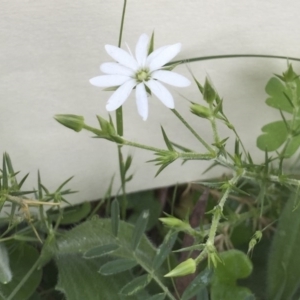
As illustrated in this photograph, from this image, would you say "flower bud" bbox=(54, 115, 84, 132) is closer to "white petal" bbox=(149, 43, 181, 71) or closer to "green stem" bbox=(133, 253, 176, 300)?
"white petal" bbox=(149, 43, 181, 71)

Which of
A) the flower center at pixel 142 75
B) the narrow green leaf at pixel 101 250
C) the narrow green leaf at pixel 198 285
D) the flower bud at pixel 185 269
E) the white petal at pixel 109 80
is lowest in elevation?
the narrow green leaf at pixel 198 285

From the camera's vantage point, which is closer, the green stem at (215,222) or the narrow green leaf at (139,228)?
the green stem at (215,222)

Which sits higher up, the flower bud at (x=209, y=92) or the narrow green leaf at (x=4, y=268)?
the flower bud at (x=209, y=92)

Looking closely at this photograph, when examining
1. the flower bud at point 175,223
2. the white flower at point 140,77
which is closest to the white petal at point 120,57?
the white flower at point 140,77

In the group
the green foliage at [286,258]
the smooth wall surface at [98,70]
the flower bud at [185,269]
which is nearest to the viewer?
the flower bud at [185,269]

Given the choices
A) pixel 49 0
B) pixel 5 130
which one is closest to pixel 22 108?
pixel 5 130

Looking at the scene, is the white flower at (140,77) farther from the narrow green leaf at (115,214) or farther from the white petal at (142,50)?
the narrow green leaf at (115,214)
